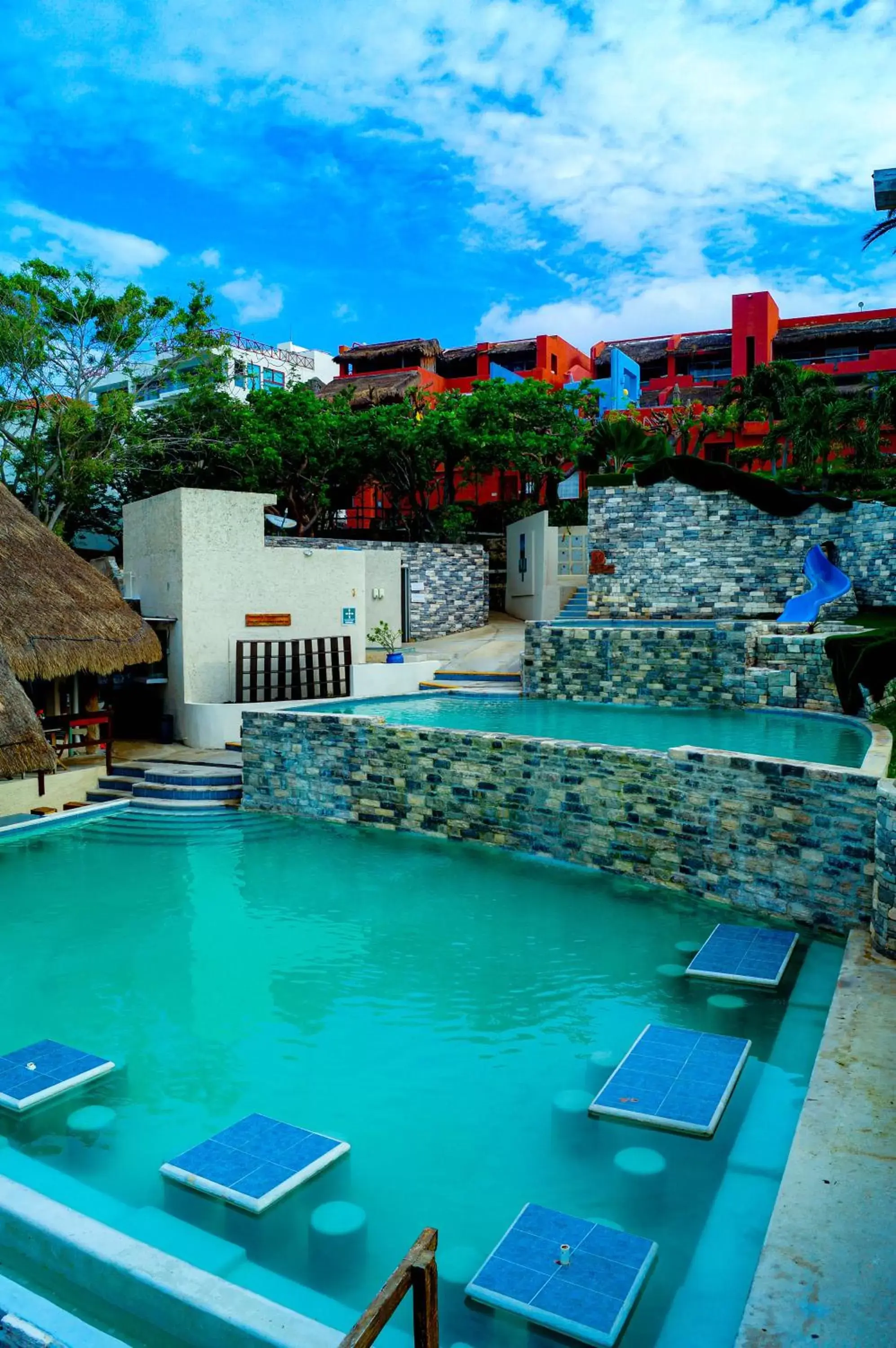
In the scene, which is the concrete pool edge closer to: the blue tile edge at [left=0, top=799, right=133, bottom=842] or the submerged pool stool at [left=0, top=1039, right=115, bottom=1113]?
the submerged pool stool at [left=0, top=1039, right=115, bottom=1113]

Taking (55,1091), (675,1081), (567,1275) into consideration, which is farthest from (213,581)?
(567,1275)

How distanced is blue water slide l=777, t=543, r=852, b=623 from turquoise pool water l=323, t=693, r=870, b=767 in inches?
156

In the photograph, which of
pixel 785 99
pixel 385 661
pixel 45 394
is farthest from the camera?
pixel 45 394

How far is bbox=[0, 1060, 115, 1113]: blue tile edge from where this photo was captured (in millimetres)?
5035

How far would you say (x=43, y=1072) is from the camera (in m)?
5.38

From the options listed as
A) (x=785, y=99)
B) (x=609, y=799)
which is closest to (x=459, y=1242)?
(x=609, y=799)

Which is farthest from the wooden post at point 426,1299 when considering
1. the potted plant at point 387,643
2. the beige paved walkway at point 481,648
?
the beige paved walkway at point 481,648

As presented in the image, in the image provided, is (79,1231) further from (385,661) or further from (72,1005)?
(385,661)

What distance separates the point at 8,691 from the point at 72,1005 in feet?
16.1

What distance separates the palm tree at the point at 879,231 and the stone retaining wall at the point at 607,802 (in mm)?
9160

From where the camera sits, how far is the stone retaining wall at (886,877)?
629 centimetres

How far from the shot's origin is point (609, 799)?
30.1ft

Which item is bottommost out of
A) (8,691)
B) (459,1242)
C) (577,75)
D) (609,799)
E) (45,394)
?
(459,1242)

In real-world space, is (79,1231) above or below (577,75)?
below
